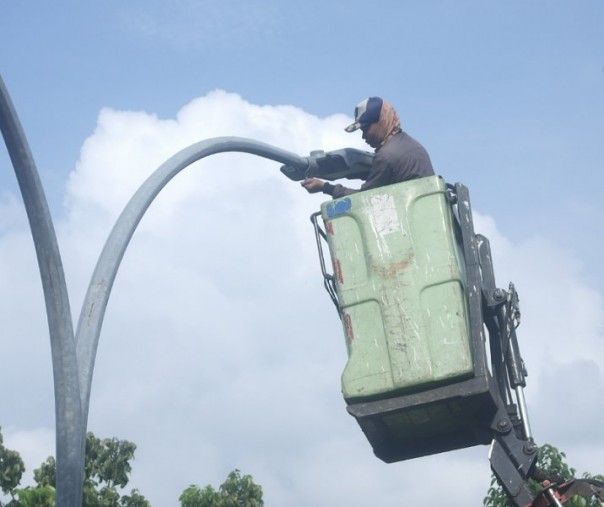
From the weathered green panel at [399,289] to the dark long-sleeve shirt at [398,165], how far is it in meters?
0.39

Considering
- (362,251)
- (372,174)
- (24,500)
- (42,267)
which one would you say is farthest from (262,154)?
(24,500)

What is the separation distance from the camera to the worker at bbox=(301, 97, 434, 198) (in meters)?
6.92

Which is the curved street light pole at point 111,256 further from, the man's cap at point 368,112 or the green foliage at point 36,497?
the green foliage at point 36,497

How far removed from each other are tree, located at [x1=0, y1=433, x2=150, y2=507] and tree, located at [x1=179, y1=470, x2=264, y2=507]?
1773 mm

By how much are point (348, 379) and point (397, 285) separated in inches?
23.0

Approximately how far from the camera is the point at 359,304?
636 cm

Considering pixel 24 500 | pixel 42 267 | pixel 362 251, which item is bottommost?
pixel 42 267

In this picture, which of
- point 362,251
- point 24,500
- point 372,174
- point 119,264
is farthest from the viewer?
point 24,500

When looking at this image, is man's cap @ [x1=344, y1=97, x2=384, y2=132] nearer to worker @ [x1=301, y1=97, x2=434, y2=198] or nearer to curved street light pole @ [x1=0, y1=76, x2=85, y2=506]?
→ worker @ [x1=301, y1=97, x2=434, y2=198]

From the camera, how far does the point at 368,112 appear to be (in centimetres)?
736

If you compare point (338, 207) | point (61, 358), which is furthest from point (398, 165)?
point (61, 358)

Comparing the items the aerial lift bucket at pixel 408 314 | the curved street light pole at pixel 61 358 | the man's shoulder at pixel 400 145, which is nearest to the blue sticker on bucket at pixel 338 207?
the aerial lift bucket at pixel 408 314

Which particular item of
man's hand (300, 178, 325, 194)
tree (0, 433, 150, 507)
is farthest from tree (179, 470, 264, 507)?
man's hand (300, 178, 325, 194)

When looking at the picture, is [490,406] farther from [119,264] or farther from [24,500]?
[24,500]
